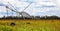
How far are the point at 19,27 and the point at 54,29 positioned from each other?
320 centimetres

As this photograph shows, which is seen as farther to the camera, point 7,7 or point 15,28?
point 7,7

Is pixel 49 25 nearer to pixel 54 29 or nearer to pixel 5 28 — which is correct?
pixel 54 29

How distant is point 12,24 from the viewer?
2016cm

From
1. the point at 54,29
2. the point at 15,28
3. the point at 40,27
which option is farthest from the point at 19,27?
the point at 54,29

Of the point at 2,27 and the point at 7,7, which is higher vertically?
the point at 7,7

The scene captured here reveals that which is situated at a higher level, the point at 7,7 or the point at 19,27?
the point at 7,7

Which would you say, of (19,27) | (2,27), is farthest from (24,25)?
(2,27)

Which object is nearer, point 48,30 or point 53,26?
point 48,30

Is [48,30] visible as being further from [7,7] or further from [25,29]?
[7,7]

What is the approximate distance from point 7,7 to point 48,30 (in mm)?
4979

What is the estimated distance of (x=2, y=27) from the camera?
19.8 m

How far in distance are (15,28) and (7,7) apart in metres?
3.04

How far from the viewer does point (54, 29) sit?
19.5 metres

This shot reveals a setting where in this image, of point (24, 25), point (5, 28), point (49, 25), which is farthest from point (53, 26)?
point (5, 28)
